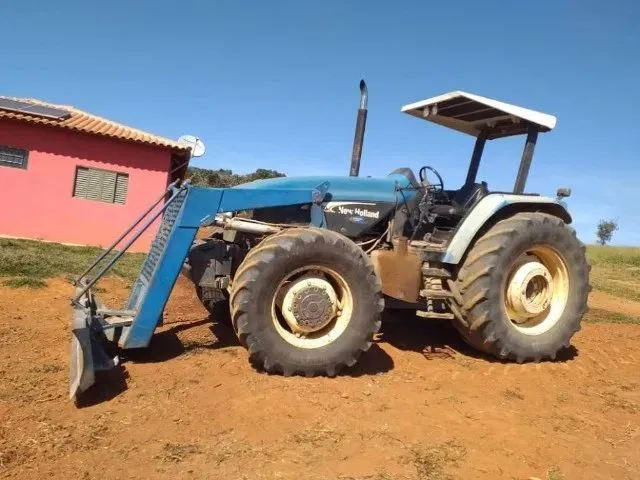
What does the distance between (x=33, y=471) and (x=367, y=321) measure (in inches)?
102

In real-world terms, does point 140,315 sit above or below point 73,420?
above

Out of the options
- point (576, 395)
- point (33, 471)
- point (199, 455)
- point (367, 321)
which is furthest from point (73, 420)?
point (576, 395)

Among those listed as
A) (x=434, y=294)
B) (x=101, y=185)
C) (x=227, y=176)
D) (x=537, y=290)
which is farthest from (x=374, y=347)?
(x=227, y=176)

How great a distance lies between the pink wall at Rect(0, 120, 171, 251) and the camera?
13.9m

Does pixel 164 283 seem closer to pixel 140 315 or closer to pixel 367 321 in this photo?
pixel 140 315

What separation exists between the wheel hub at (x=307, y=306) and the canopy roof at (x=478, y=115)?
2.62 meters

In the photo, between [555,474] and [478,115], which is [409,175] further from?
[555,474]

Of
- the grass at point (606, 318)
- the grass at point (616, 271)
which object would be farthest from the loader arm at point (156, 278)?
the grass at point (616, 271)

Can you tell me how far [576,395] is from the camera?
4.63m

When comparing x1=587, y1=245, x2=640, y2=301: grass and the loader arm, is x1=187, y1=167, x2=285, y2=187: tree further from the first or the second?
the loader arm

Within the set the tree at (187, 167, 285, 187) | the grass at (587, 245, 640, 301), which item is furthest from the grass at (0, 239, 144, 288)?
the tree at (187, 167, 285, 187)

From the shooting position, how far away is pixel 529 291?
5.57m

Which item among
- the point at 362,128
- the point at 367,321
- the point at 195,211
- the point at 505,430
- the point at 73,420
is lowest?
the point at 73,420

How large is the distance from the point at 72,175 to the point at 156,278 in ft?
37.1
